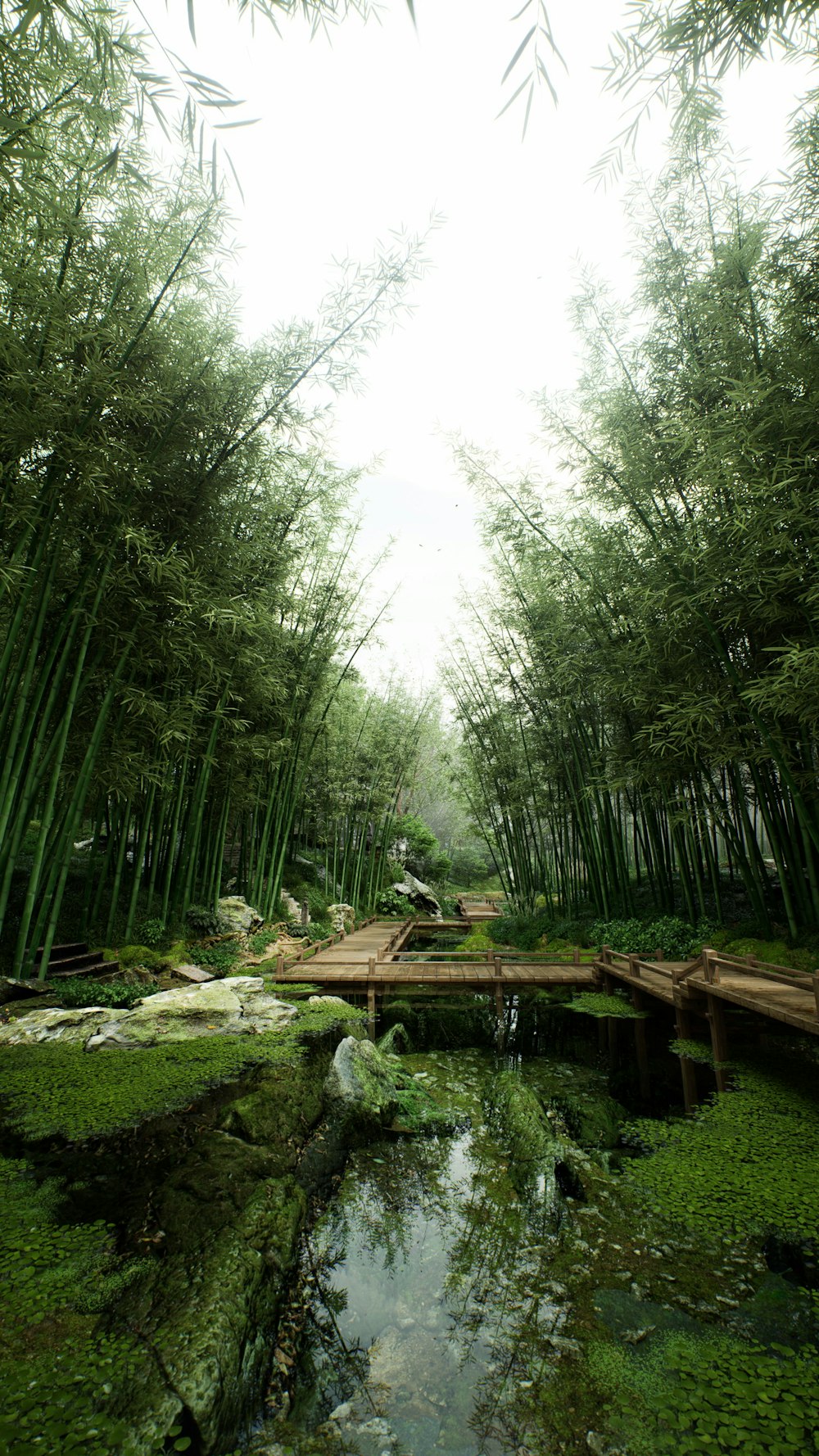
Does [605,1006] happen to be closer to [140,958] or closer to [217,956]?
[217,956]

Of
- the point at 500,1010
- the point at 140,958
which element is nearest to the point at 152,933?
the point at 140,958

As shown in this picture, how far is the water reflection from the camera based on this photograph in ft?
5.15

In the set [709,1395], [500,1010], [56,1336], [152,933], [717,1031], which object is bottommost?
[709,1395]

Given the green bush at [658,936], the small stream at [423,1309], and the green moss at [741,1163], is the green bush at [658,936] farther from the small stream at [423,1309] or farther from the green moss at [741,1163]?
the small stream at [423,1309]

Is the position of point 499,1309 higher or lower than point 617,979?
lower

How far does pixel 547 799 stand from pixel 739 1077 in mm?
4625

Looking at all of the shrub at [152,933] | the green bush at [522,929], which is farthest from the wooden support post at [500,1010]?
Result: the shrub at [152,933]

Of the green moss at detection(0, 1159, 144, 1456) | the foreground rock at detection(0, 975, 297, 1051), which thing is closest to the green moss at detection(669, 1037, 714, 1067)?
the foreground rock at detection(0, 975, 297, 1051)

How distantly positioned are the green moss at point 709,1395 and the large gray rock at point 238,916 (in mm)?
5341

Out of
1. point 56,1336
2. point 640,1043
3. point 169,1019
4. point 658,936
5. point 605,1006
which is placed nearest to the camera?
point 56,1336

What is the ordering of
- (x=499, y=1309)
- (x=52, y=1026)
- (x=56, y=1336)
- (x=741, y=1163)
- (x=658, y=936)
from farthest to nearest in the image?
(x=658, y=936)
(x=52, y=1026)
(x=741, y=1163)
(x=499, y=1309)
(x=56, y=1336)

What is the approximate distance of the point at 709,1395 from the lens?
61.7 inches

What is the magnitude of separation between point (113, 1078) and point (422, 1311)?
1.92 meters

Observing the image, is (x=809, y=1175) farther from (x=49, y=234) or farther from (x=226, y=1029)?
(x=49, y=234)
